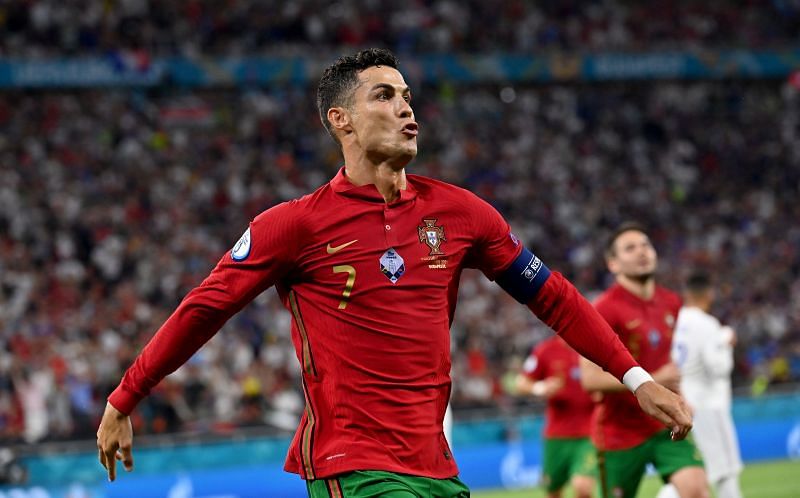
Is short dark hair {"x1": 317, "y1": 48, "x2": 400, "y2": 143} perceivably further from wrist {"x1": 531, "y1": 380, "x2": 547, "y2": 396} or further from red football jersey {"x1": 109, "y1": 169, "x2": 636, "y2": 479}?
wrist {"x1": 531, "y1": 380, "x2": 547, "y2": 396}

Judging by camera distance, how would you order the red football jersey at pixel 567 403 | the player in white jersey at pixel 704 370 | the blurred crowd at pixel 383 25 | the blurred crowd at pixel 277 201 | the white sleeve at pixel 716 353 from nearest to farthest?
the player in white jersey at pixel 704 370
the white sleeve at pixel 716 353
the red football jersey at pixel 567 403
the blurred crowd at pixel 277 201
the blurred crowd at pixel 383 25

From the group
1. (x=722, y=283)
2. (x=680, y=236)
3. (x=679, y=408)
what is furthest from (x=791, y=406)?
(x=679, y=408)

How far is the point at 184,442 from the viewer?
15.2 m

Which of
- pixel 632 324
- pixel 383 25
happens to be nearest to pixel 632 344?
pixel 632 324

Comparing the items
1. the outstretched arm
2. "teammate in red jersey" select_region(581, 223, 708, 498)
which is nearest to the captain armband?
the outstretched arm

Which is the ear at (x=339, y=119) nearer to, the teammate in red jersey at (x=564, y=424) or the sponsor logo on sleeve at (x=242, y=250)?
the sponsor logo on sleeve at (x=242, y=250)

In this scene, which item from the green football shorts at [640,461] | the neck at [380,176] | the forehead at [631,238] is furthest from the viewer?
the forehead at [631,238]

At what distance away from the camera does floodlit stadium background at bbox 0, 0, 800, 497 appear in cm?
1680

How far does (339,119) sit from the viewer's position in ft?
16.0

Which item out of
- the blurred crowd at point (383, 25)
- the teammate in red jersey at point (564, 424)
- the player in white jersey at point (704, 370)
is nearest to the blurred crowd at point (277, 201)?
the blurred crowd at point (383, 25)

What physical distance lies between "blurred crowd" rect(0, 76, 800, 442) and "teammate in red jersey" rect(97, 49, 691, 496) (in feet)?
37.7

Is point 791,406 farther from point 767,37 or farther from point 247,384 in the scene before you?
point 767,37

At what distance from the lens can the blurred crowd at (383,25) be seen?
24.4m

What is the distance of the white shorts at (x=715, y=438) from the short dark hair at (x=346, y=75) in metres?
6.21
